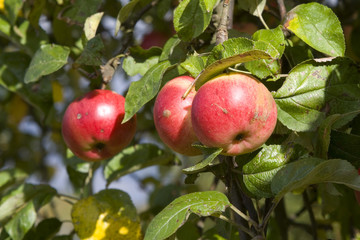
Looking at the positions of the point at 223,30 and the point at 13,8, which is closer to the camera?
the point at 223,30

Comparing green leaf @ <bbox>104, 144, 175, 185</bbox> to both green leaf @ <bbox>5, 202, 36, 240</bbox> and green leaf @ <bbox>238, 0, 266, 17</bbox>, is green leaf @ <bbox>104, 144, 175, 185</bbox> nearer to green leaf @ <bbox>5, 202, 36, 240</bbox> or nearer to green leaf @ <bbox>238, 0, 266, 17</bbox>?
green leaf @ <bbox>5, 202, 36, 240</bbox>

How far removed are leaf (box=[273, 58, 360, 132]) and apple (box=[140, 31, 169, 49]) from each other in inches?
33.1

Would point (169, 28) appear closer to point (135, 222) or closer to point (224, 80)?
point (135, 222)

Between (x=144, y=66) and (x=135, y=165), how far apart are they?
0.34 metres

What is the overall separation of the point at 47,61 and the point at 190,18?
372 millimetres

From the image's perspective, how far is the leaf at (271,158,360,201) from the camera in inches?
29.7

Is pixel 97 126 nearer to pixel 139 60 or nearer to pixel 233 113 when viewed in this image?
pixel 139 60

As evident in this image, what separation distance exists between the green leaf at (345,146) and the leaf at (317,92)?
2 cm

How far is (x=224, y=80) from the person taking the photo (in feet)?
2.56

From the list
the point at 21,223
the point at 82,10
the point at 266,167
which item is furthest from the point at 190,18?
the point at 21,223

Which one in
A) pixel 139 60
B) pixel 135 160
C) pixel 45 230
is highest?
pixel 139 60

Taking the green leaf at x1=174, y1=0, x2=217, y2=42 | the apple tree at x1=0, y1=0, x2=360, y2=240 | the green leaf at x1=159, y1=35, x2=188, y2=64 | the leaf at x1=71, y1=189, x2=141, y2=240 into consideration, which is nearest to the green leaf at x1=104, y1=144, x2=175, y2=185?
the apple tree at x1=0, y1=0, x2=360, y2=240

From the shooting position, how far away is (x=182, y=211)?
784 millimetres

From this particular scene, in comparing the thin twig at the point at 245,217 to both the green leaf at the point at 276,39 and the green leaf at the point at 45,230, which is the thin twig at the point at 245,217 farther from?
the green leaf at the point at 45,230
